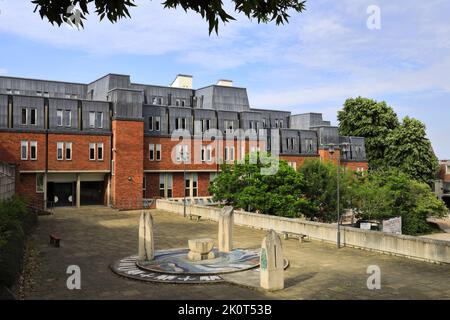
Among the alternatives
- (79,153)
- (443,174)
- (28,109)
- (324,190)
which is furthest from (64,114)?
(443,174)

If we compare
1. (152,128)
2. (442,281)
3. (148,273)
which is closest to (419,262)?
(442,281)

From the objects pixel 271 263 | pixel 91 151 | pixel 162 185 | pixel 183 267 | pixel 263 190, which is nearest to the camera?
pixel 271 263

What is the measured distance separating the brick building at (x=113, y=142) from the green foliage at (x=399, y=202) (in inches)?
213

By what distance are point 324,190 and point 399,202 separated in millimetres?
10444

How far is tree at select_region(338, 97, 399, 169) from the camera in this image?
232 feet

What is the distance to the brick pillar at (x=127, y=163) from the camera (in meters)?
46.8

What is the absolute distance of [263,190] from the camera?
37.2 meters

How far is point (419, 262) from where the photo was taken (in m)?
19.2

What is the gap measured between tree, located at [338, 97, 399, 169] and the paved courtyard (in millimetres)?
47599

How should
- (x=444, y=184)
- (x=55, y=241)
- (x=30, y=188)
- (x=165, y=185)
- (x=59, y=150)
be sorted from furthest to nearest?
1. (x=444, y=184)
2. (x=165, y=185)
3. (x=59, y=150)
4. (x=30, y=188)
5. (x=55, y=241)

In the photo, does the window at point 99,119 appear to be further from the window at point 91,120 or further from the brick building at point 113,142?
the window at point 91,120

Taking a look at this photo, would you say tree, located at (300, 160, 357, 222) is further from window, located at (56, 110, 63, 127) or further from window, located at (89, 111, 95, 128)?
window, located at (56, 110, 63, 127)

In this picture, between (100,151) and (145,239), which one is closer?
(145,239)

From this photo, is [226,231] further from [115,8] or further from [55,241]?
[115,8]
